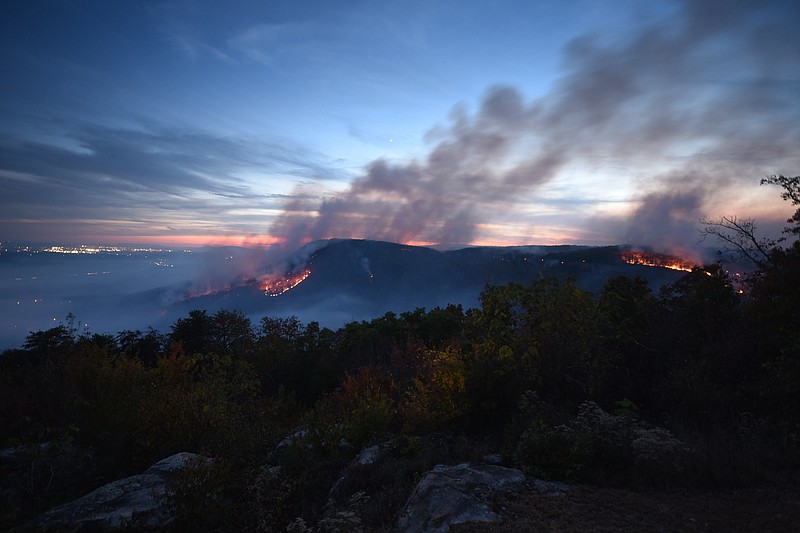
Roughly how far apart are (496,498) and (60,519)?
6454 mm

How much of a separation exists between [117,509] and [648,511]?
7.70 m

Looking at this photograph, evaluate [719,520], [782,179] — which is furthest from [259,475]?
[782,179]

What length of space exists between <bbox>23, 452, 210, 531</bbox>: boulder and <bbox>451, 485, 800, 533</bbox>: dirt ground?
4.54m

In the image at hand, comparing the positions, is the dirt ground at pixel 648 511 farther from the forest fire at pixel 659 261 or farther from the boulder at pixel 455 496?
the forest fire at pixel 659 261

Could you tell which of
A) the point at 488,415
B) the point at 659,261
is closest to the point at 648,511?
the point at 488,415

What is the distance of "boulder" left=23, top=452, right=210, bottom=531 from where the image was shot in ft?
18.4

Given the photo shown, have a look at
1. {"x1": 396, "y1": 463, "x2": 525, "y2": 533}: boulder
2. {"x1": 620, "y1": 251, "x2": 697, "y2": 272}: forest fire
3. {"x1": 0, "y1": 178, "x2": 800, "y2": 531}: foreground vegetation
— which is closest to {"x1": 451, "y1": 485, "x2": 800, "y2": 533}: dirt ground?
{"x1": 396, "y1": 463, "x2": 525, "y2": 533}: boulder

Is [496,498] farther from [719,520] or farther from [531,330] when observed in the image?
[531,330]

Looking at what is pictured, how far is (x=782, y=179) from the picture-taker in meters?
9.49

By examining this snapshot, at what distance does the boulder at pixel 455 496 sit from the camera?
485cm

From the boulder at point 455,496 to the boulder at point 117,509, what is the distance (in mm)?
3529

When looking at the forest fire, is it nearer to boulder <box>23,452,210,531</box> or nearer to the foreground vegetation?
the foreground vegetation

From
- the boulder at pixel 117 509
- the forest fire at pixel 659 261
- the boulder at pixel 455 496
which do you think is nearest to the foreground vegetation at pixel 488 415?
the boulder at pixel 117 509

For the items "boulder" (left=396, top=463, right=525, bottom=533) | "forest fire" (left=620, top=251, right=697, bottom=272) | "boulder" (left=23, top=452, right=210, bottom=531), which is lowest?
"boulder" (left=23, top=452, right=210, bottom=531)
